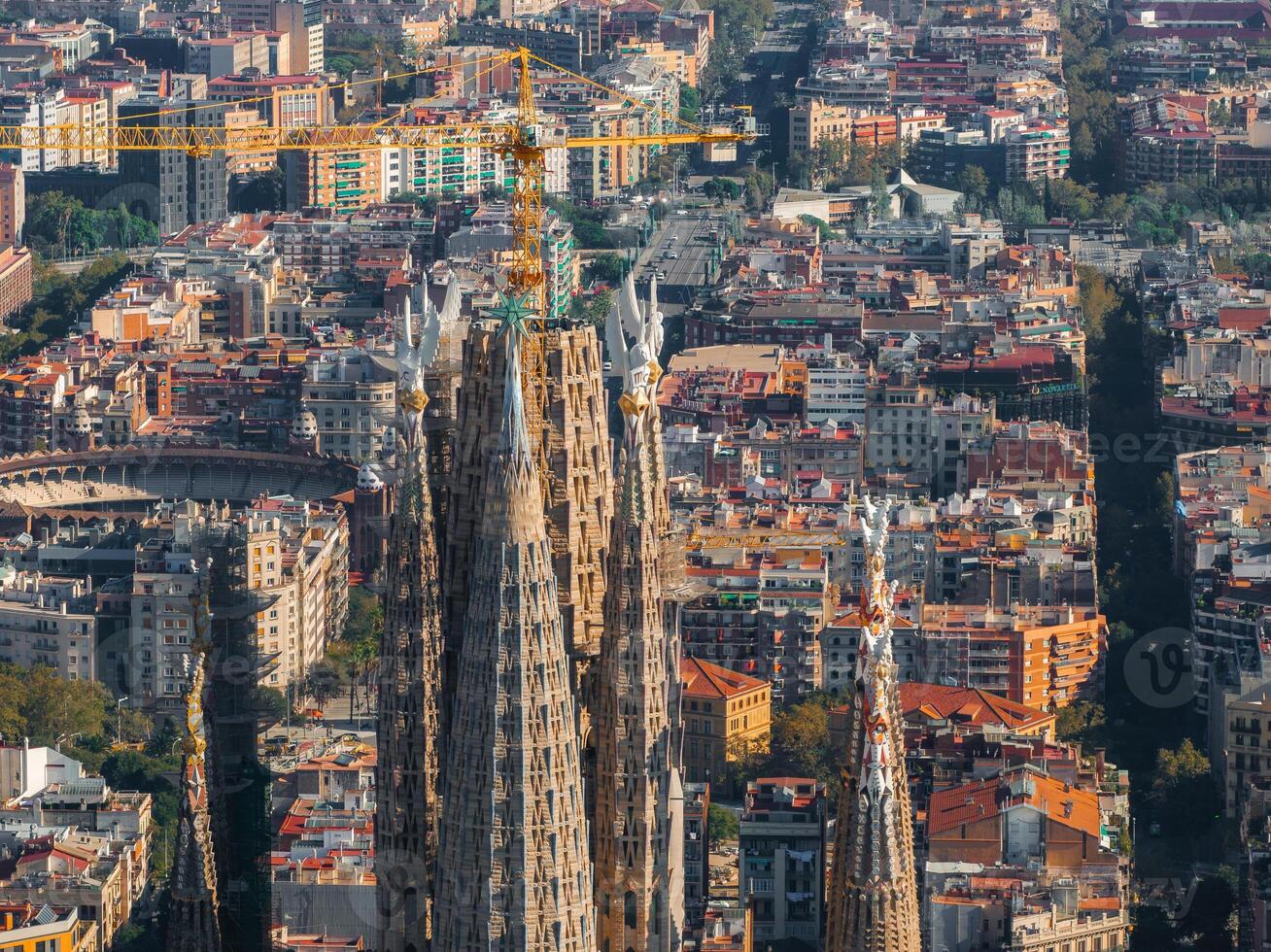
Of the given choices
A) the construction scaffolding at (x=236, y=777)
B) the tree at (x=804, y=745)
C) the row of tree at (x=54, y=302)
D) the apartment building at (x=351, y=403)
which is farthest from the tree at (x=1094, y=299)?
the construction scaffolding at (x=236, y=777)

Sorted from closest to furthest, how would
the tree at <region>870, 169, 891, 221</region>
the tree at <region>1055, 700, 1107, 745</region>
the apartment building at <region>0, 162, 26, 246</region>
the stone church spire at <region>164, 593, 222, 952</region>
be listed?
the stone church spire at <region>164, 593, 222, 952</region> → the tree at <region>1055, 700, 1107, 745</region> → the apartment building at <region>0, 162, 26, 246</region> → the tree at <region>870, 169, 891, 221</region>

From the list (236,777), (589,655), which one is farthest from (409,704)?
(236,777)

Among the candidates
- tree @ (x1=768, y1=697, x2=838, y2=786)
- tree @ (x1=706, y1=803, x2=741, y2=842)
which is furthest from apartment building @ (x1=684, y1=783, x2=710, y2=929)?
tree @ (x1=768, y1=697, x2=838, y2=786)

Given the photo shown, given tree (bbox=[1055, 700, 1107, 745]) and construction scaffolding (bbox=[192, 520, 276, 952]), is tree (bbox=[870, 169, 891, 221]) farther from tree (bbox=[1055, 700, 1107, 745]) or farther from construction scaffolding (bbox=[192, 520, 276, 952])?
construction scaffolding (bbox=[192, 520, 276, 952])

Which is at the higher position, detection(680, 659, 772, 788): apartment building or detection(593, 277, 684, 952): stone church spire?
detection(593, 277, 684, 952): stone church spire

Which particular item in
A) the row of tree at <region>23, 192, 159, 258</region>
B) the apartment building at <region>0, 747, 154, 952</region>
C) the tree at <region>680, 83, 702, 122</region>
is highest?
the apartment building at <region>0, 747, 154, 952</region>

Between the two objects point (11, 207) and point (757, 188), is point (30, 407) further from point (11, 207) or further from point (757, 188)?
point (757, 188)
